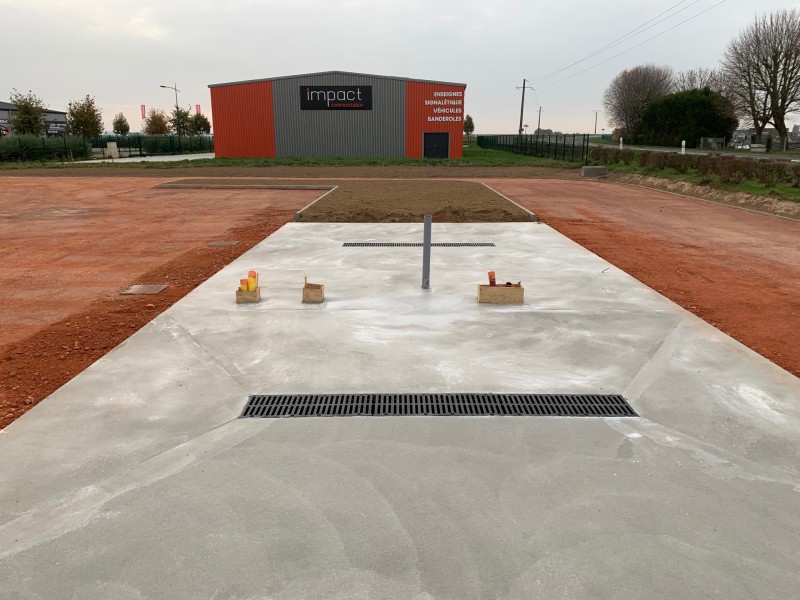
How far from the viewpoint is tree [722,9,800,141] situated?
162ft

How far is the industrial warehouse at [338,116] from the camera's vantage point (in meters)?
43.6

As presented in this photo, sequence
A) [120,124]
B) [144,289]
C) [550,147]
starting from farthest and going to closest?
[120,124]
[550,147]
[144,289]

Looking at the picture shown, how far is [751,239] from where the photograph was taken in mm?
13227

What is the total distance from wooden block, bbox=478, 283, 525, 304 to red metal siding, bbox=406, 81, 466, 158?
129ft

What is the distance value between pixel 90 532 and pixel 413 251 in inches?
314

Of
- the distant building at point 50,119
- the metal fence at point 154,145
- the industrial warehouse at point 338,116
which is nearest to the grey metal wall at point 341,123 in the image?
the industrial warehouse at point 338,116

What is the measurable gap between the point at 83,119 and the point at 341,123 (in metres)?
35.3

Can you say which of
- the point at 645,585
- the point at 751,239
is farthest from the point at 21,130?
the point at 645,585

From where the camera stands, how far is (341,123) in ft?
146

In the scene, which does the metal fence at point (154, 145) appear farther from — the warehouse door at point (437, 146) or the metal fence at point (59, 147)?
the warehouse door at point (437, 146)

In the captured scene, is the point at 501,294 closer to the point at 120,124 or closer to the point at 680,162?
the point at 680,162

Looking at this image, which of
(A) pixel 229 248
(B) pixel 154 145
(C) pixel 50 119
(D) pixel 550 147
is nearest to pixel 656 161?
(D) pixel 550 147

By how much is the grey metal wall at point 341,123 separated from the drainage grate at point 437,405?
42064mm

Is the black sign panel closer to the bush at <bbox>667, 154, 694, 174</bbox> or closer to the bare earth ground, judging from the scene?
the bare earth ground
